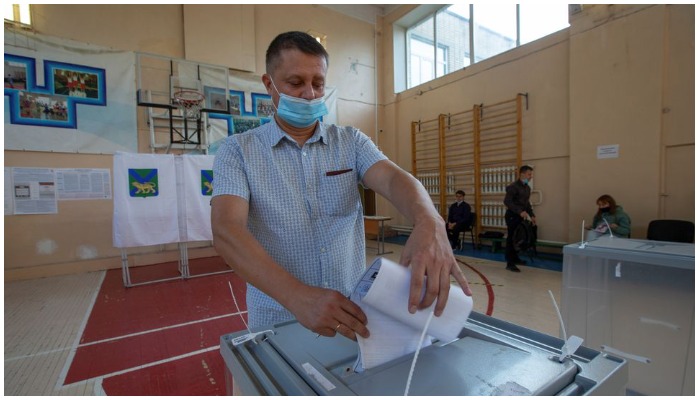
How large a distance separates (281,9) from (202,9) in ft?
4.86

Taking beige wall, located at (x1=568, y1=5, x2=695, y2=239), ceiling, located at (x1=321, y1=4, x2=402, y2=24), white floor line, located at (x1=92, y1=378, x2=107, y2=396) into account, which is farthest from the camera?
ceiling, located at (x1=321, y1=4, x2=402, y2=24)

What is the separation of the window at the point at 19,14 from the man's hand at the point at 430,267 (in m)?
6.05

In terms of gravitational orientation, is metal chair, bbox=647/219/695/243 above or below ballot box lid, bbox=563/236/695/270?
below

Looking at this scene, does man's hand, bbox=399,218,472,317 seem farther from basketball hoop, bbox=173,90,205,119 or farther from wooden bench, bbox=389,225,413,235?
wooden bench, bbox=389,225,413,235

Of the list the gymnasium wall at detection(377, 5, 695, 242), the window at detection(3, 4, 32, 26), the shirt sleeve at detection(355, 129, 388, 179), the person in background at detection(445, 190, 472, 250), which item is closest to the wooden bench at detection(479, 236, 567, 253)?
the gymnasium wall at detection(377, 5, 695, 242)

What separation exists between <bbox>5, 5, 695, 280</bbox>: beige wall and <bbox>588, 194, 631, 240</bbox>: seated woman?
1.19ft

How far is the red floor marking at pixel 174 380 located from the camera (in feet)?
6.11

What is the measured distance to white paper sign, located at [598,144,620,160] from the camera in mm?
4359

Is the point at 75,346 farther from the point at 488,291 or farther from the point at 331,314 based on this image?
the point at 488,291

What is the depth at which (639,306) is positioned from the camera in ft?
4.88

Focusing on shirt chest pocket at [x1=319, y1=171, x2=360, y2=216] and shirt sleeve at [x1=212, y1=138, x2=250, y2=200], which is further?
shirt chest pocket at [x1=319, y1=171, x2=360, y2=216]

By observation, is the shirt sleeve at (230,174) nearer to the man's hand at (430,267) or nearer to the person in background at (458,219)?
the man's hand at (430,267)

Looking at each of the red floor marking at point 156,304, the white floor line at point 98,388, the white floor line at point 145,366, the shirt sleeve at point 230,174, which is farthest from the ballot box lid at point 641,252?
the red floor marking at point 156,304

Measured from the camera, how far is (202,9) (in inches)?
215
